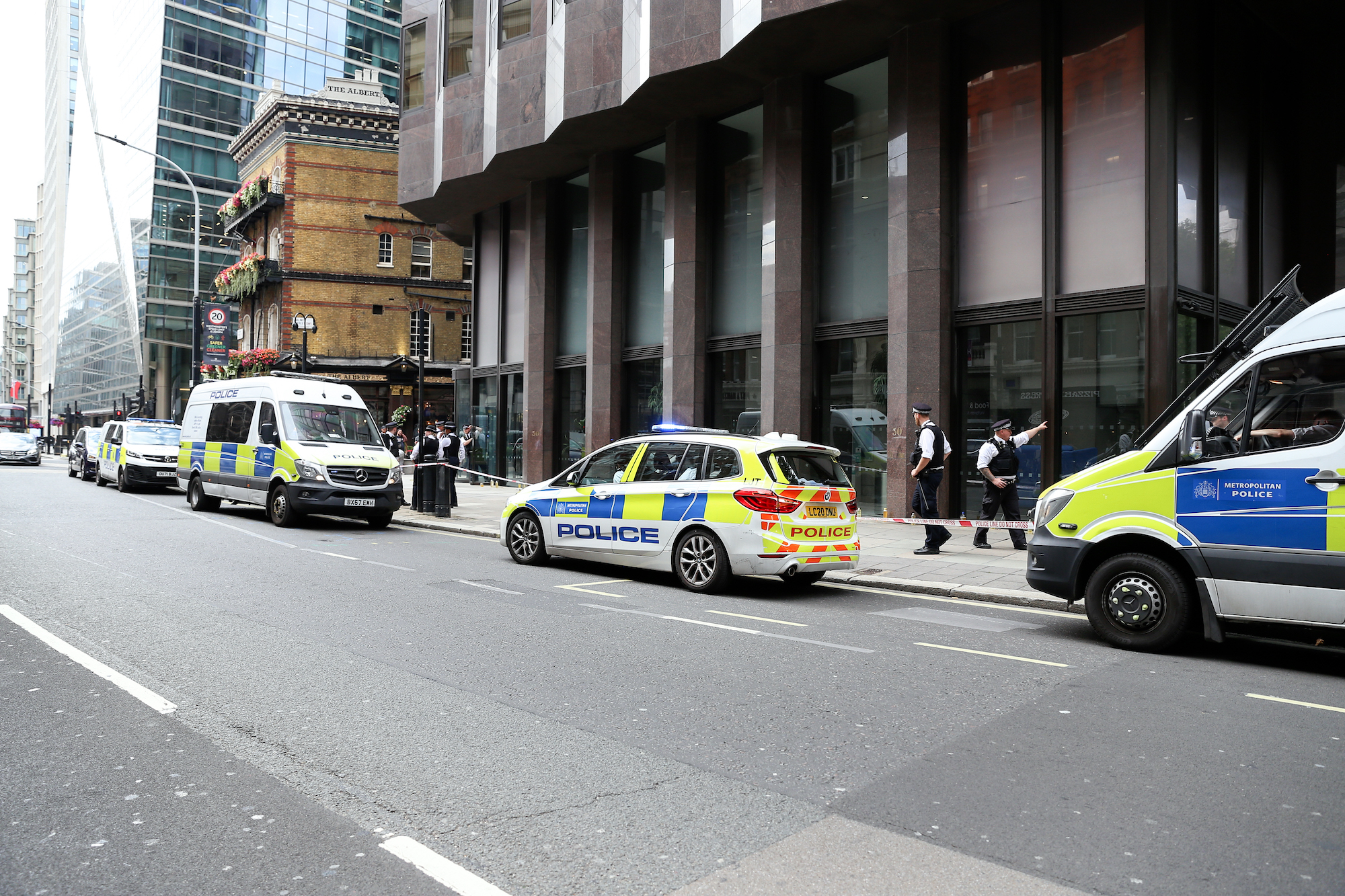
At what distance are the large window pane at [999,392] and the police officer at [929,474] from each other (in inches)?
107

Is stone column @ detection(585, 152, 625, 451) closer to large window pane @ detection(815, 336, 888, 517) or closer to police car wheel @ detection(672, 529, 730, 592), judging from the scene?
large window pane @ detection(815, 336, 888, 517)

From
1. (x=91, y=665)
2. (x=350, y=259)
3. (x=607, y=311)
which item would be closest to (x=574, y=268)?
(x=607, y=311)

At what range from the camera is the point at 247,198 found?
44500mm

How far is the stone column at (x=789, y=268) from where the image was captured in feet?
58.1

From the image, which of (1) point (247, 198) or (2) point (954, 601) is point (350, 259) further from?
(2) point (954, 601)

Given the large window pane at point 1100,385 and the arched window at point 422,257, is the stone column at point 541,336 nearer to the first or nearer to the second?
the large window pane at point 1100,385

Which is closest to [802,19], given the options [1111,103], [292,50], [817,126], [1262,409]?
[817,126]

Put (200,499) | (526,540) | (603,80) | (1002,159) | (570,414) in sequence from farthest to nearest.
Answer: (570,414) → (603,80) → (200,499) → (1002,159) → (526,540)

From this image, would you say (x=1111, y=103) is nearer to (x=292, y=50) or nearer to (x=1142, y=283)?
(x=1142, y=283)

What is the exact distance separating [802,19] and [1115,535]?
11.5 m

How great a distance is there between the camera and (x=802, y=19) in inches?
614

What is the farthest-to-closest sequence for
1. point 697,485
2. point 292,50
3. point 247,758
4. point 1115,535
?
point 292,50, point 697,485, point 1115,535, point 247,758

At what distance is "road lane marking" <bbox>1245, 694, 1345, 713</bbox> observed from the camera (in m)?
5.41

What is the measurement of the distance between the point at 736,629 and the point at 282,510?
10.7 metres
